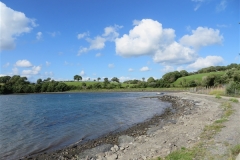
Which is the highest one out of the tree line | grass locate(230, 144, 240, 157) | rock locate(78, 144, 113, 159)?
the tree line

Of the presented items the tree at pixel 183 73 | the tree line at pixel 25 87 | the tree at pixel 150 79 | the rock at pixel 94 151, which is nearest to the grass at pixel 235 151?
the rock at pixel 94 151

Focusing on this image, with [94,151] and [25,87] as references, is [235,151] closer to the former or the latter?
[94,151]

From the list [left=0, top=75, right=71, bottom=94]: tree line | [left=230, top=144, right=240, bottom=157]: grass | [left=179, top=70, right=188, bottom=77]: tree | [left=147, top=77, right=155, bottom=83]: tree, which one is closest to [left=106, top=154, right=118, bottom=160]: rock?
[left=230, top=144, right=240, bottom=157]: grass

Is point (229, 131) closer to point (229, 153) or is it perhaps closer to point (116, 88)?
point (229, 153)

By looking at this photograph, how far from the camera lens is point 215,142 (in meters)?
10.0

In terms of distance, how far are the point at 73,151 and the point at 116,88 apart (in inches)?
5719

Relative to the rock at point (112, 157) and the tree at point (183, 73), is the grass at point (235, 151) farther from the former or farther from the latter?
the tree at point (183, 73)

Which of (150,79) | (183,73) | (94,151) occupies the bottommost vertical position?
(94,151)

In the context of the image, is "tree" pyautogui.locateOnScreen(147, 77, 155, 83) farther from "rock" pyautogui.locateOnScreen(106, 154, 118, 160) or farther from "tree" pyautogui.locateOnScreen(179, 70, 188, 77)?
"rock" pyautogui.locateOnScreen(106, 154, 118, 160)

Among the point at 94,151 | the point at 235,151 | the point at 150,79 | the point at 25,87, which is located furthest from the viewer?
the point at 150,79

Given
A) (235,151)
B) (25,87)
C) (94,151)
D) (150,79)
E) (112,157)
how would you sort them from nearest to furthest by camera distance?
(235,151) → (112,157) → (94,151) → (25,87) → (150,79)

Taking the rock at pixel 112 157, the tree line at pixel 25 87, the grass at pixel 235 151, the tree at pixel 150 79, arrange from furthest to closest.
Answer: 1. the tree at pixel 150 79
2. the tree line at pixel 25 87
3. the rock at pixel 112 157
4. the grass at pixel 235 151

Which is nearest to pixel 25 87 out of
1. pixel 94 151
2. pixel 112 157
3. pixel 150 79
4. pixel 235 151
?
pixel 150 79

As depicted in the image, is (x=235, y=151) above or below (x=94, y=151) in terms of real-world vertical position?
above
